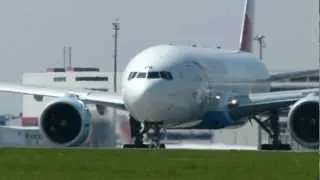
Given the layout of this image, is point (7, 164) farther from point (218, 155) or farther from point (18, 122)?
point (18, 122)

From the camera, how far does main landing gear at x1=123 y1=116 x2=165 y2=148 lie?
5732cm

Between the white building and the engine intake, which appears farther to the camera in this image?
the white building

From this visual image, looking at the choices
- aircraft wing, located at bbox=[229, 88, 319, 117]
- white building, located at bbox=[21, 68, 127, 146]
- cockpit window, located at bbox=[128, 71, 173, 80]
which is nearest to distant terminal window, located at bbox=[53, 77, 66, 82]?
white building, located at bbox=[21, 68, 127, 146]

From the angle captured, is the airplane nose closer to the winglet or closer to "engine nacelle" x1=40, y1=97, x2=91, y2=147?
"engine nacelle" x1=40, y1=97, x2=91, y2=147

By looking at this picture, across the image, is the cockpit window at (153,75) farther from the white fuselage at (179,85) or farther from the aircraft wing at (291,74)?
the aircraft wing at (291,74)

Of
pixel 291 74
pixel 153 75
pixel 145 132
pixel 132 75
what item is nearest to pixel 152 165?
pixel 153 75

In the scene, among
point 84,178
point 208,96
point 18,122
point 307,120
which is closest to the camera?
point 84,178

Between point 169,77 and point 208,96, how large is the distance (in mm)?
3696

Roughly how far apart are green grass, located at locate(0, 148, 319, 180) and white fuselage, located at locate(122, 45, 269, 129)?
1694 centimetres

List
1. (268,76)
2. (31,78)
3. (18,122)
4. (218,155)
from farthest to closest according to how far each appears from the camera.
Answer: (31,78) < (18,122) < (268,76) < (218,155)

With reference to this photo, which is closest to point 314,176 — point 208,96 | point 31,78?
point 208,96

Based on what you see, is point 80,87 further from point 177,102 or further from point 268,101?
point 177,102

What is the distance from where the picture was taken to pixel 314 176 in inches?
1164

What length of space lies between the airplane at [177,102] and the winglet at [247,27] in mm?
13448
